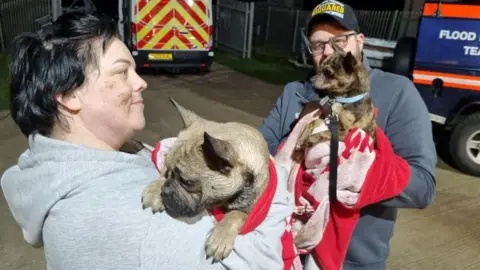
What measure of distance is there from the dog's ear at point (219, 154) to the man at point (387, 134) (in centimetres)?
85

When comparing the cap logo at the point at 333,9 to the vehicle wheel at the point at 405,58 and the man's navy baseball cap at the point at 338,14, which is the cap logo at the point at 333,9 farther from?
the vehicle wheel at the point at 405,58

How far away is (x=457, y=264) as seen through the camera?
4625 mm

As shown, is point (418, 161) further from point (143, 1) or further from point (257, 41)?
point (257, 41)

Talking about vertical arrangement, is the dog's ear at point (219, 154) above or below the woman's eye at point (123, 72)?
below

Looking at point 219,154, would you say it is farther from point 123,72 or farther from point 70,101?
point 70,101

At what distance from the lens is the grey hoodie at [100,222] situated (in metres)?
1.58

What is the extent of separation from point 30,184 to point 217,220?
0.85 metres

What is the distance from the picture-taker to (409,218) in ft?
18.2

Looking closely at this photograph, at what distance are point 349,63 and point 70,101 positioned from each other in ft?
5.59

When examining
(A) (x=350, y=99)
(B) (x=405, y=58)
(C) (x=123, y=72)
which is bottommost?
(B) (x=405, y=58)

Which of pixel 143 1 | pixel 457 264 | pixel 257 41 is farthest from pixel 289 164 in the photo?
pixel 257 41

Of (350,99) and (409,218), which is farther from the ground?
(350,99)

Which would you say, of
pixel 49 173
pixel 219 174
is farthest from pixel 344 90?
pixel 49 173

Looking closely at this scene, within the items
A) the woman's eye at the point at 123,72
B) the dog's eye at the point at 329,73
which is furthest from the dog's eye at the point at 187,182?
the dog's eye at the point at 329,73
